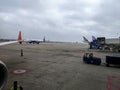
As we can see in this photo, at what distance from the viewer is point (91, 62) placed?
61.3 feet

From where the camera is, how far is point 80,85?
9.07 m

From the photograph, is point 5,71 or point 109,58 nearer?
point 5,71

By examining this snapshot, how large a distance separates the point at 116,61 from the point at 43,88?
37.3 ft

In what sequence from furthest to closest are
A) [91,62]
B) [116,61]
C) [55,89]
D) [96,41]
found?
[96,41], [91,62], [116,61], [55,89]

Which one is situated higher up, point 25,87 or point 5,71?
point 5,71

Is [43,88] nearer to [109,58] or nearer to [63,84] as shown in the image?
[63,84]

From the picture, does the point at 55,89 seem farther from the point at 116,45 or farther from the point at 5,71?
the point at 116,45

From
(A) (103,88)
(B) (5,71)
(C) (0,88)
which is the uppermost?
(B) (5,71)

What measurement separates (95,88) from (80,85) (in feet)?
2.84

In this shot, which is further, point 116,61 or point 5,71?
point 116,61

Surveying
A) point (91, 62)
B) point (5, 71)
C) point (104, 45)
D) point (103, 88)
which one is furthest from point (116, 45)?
point (5, 71)

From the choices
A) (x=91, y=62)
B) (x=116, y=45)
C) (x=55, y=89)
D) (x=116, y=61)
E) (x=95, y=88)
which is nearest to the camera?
(x=55, y=89)

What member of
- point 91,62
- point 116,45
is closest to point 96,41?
point 116,45

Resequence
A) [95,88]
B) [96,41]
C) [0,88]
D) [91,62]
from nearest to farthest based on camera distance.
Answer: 1. [0,88]
2. [95,88]
3. [91,62]
4. [96,41]
